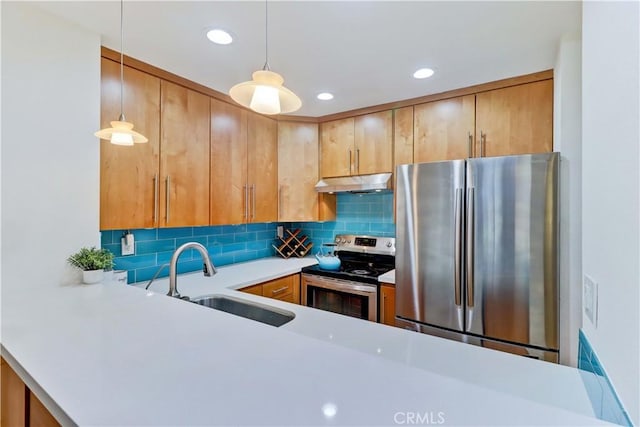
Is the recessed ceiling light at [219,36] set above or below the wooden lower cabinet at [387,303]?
above

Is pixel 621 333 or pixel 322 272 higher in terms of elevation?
pixel 621 333

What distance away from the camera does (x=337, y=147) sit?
286cm

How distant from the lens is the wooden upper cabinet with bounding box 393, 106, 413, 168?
2.48m

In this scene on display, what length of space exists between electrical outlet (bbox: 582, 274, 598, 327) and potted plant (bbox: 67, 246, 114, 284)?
6.51 feet

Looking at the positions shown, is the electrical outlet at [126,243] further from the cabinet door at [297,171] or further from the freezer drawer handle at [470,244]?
the freezer drawer handle at [470,244]

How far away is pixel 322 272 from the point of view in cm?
254

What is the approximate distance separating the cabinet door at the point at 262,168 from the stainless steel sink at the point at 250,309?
3.00 feet

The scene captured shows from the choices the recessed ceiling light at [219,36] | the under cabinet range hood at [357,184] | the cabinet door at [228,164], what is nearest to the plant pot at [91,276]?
the cabinet door at [228,164]

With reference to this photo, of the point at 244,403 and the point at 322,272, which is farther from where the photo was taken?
the point at 322,272

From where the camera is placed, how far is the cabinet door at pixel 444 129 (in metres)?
2.23

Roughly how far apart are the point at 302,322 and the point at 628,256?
1.09 meters

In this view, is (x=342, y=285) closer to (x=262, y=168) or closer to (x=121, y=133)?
(x=262, y=168)

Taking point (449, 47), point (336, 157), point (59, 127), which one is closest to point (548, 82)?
point (449, 47)

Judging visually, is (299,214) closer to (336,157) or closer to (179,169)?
(336,157)
